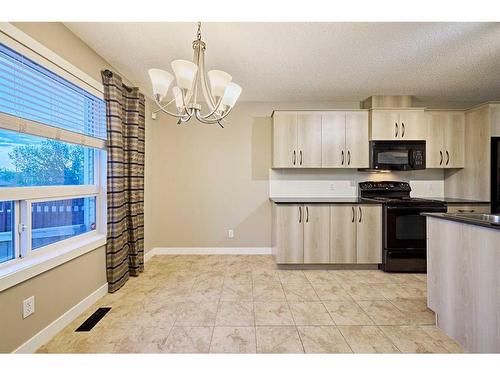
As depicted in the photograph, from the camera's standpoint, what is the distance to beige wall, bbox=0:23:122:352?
4.94 ft

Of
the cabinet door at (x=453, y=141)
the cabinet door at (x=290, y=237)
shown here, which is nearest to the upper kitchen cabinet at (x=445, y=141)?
the cabinet door at (x=453, y=141)

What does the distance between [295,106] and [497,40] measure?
2250mm

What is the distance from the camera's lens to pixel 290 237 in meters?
3.24

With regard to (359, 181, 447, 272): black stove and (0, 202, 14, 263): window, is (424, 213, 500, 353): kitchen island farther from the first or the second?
(0, 202, 14, 263): window

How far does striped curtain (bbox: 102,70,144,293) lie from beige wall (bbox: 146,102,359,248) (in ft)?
2.54

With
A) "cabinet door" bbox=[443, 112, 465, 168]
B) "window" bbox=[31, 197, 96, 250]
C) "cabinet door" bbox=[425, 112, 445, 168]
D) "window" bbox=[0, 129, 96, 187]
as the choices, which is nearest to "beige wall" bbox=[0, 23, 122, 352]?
"window" bbox=[31, 197, 96, 250]

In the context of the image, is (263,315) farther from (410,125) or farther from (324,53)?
(410,125)

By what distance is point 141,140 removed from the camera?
3127 millimetres

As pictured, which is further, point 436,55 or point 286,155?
point 286,155

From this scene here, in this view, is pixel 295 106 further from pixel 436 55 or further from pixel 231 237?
pixel 231 237

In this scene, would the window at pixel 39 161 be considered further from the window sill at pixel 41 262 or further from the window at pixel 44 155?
the window sill at pixel 41 262

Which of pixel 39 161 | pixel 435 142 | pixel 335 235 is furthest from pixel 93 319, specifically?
pixel 435 142
